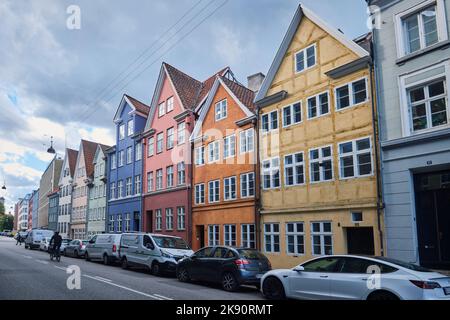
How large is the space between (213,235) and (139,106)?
730 inches

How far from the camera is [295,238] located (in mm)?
20094

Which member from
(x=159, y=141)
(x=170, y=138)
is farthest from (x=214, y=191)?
(x=159, y=141)

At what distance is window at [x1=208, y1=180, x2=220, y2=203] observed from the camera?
26.2m

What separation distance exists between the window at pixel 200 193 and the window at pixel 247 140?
4.85 metres

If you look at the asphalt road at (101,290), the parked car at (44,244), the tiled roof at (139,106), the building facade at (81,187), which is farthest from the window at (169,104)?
the asphalt road at (101,290)

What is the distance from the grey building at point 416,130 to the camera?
48.1 feet

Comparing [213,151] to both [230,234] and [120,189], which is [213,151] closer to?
[230,234]

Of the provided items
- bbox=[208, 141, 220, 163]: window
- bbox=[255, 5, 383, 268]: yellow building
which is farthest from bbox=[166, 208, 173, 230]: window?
bbox=[255, 5, 383, 268]: yellow building

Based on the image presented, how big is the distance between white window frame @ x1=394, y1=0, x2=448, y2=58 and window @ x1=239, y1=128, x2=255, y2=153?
380 inches

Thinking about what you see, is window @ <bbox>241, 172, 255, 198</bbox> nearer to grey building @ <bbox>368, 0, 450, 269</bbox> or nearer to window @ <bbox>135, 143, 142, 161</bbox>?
grey building @ <bbox>368, 0, 450, 269</bbox>

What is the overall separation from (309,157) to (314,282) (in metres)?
10.2

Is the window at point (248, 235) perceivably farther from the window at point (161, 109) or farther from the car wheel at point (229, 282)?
the window at point (161, 109)
